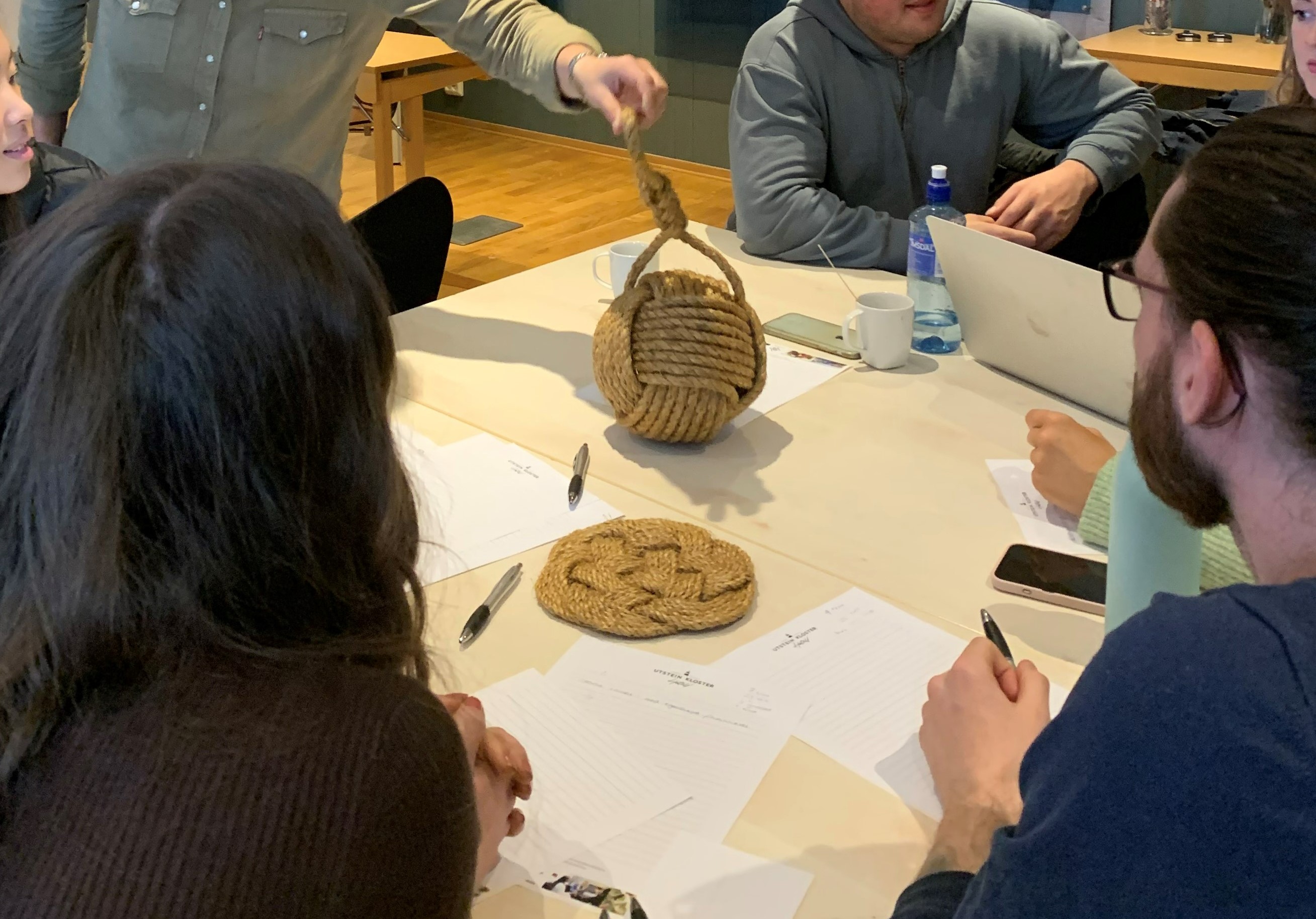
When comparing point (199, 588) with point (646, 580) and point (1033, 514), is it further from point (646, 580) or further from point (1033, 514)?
point (1033, 514)

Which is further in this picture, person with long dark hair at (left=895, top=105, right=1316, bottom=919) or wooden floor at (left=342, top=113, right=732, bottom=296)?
wooden floor at (left=342, top=113, right=732, bottom=296)

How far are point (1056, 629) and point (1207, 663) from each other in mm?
452

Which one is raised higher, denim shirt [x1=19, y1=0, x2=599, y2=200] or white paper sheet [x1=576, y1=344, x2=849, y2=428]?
denim shirt [x1=19, y1=0, x2=599, y2=200]

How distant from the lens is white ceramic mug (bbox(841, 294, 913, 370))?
56.9 inches

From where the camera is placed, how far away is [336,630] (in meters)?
0.69

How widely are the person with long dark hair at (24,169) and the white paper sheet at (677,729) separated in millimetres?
831

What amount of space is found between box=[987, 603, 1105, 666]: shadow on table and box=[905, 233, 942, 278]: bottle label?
67 cm

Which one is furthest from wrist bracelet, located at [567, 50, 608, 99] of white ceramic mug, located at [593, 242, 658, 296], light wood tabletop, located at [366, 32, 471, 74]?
light wood tabletop, located at [366, 32, 471, 74]

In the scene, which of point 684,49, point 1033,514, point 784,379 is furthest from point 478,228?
point 1033,514

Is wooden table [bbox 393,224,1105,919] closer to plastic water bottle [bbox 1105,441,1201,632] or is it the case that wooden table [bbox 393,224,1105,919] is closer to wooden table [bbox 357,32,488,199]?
plastic water bottle [bbox 1105,441,1201,632]

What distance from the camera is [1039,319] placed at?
134 centimetres

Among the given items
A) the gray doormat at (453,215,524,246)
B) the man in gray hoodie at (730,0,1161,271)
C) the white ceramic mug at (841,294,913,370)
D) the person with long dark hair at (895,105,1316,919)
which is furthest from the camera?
the gray doormat at (453,215,524,246)

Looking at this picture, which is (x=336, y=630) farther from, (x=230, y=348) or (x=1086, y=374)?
(x=1086, y=374)

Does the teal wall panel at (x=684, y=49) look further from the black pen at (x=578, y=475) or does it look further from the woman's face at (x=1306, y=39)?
the black pen at (x=578, y=475)
